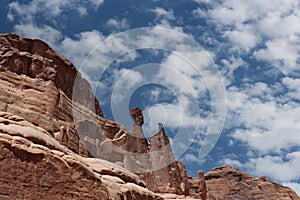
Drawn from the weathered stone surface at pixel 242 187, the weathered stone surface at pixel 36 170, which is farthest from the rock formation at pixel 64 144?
the weathered stone surface at pixel 242 187

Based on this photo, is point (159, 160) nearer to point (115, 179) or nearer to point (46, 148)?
point (115, 179)

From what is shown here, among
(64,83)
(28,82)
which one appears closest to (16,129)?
(28,82)

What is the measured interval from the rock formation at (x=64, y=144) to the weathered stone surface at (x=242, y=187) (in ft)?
194

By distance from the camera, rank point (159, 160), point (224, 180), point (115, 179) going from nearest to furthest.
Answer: point (115, 179) → point (159, 160) → point (224, 180)

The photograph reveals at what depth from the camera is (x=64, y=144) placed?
44.1m

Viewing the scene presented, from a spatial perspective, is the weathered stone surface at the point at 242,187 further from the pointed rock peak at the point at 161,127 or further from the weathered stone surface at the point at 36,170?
the weathered stone surface at the point at 36,170

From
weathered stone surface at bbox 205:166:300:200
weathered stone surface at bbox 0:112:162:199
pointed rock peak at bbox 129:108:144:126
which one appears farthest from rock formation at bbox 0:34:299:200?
weathered stone surface at bbox 205:166:300:200

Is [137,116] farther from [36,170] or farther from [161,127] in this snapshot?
[36,170]

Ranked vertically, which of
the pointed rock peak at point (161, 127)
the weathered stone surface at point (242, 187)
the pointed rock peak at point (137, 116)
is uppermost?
the weathered stone surface at point (242, 187)

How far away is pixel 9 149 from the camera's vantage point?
46.9 feet

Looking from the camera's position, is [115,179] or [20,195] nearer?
[20,195]

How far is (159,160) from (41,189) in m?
47.4

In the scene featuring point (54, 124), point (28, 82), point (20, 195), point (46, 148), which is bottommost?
point (20, 195)

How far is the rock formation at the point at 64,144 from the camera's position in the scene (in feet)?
47.8
